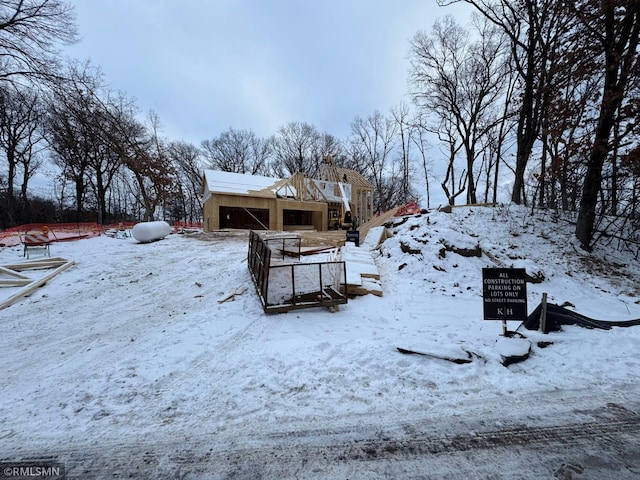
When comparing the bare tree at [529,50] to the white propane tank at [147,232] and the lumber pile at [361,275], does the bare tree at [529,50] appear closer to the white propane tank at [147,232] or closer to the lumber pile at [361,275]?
the lumber pile at [361,275]

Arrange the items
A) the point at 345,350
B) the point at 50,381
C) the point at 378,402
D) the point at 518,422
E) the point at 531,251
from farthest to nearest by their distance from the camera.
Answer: the point at 531,251, the point at 345,350, the point at 50,381, the point at 378,402, the point at 518,422

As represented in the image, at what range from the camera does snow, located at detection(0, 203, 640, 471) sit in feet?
9.36

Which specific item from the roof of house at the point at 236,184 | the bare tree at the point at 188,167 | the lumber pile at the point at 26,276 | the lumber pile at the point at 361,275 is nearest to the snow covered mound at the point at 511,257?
the lumber pile at the point at 361,275

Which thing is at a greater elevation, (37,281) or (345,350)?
(37,281)

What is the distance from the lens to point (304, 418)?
9.46 feet

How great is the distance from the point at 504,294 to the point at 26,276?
43.0 feet

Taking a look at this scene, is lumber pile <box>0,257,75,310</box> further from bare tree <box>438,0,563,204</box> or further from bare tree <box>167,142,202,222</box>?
bare tree <box>167,142,202,222</box>

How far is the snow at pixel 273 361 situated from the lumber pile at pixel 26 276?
33cm

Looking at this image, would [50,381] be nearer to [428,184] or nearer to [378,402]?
[378,402]

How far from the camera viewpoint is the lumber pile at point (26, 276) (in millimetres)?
6895

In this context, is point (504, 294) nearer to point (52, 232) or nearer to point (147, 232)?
point (147, 232)

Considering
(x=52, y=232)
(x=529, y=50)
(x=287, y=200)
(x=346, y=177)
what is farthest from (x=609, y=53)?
(x=52, y=232)

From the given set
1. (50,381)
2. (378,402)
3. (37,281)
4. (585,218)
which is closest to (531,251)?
(585,218)

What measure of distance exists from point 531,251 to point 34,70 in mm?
17336
